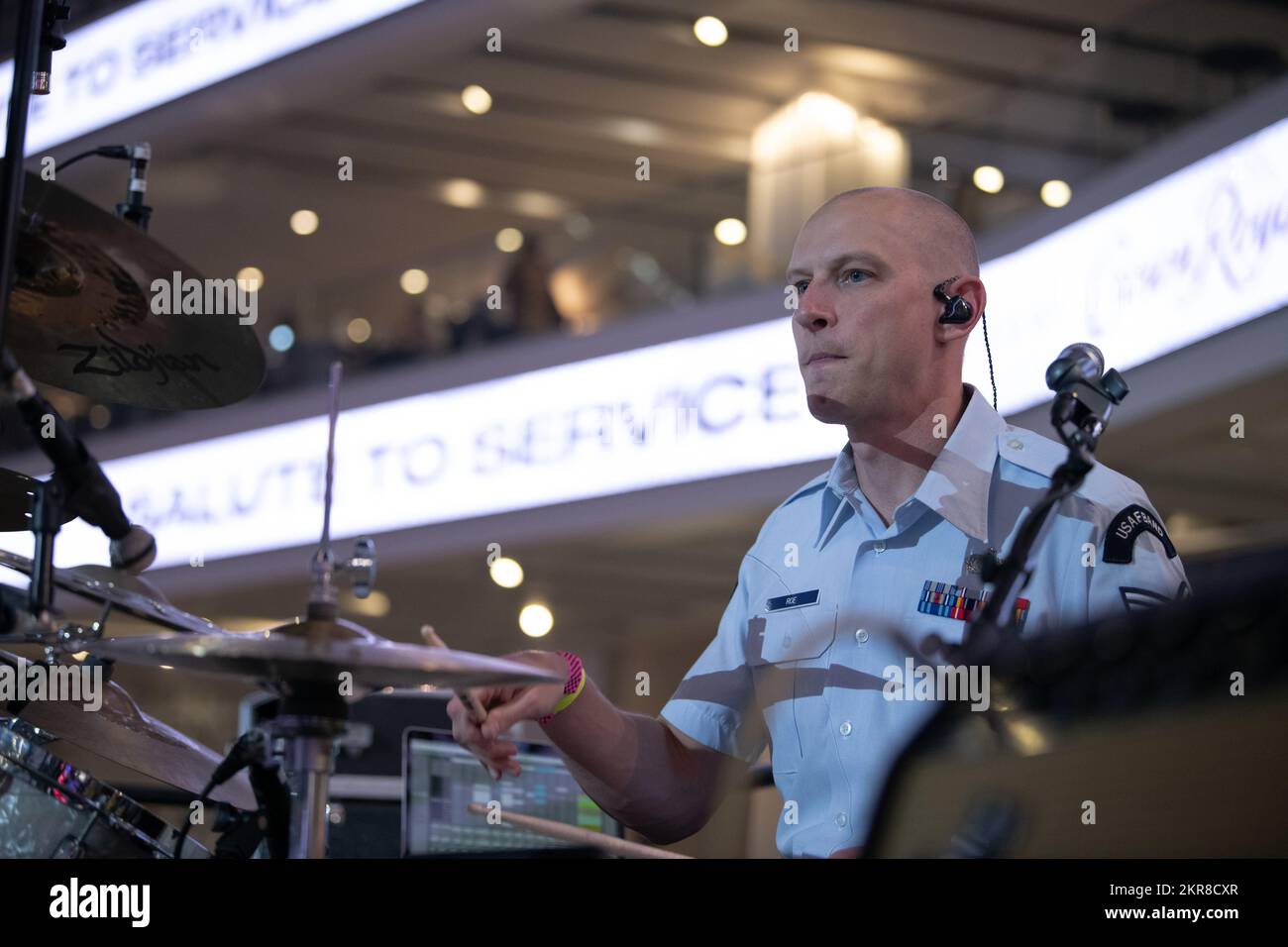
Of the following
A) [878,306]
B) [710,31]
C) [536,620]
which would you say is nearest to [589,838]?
[878,306]

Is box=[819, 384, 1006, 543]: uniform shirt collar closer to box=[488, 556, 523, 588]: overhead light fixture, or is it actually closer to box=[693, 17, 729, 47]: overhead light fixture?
box=[488, 556, 523, 588]: overhead light fixture

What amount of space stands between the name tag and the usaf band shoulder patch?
0.37 metres

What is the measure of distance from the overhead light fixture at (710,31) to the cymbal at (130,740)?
7.33 metres

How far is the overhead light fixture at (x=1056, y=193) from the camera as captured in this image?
6.10 m

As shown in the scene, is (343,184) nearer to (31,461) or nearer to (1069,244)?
(31,461)

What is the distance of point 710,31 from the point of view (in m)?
8.86

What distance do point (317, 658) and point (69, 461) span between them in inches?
13.6

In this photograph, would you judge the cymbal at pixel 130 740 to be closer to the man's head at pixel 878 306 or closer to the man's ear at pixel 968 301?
the man's head at pixel 878 306

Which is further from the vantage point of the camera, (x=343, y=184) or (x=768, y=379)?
(x=343, y=184)

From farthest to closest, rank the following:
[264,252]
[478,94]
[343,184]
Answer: [264,252]
[343,184]
[478,94]

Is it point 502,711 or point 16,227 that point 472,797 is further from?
point 16,227

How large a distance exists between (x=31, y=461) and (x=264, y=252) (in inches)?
123

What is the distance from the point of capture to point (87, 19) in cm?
758
